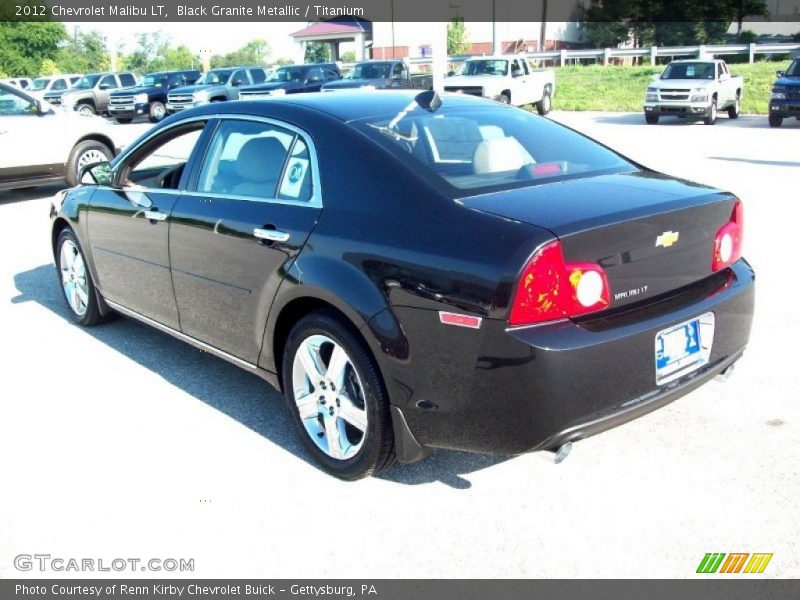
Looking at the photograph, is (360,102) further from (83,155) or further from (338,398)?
(83,155)

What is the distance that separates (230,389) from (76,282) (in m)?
1.96

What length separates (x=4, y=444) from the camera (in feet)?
13.7

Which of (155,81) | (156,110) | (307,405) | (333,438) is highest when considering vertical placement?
(155,81)

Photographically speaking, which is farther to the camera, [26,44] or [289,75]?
[26,44]

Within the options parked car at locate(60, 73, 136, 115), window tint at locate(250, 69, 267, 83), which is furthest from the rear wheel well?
parked car at locate(60, 73, 136, 115)

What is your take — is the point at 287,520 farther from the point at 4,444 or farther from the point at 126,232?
the point at 126,232

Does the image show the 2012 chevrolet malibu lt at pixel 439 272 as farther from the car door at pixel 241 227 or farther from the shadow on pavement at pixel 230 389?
the shadow on pavement at pixel 230 389

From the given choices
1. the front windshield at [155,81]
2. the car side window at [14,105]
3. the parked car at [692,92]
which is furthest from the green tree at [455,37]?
the car side window at [14,105]

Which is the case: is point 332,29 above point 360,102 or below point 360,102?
above

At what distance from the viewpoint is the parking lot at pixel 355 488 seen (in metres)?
3.11

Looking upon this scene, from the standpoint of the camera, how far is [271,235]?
3785 mm

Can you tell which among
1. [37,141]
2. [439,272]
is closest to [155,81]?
[37,141]

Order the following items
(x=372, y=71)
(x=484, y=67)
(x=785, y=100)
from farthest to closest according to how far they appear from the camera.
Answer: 1. (x=372, y=71)
2. (x=484, y=67)
3. (x=785, y=100)

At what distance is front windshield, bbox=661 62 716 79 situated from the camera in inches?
902
